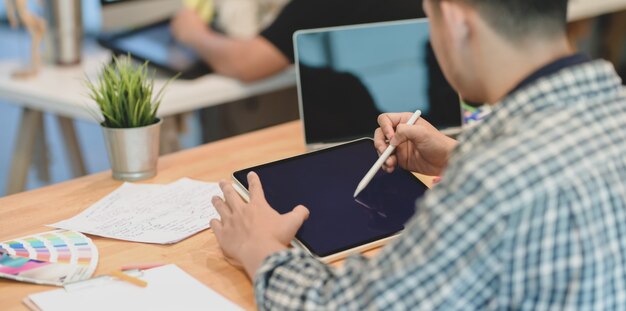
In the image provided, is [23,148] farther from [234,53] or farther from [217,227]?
[217,227]

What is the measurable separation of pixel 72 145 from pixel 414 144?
5.30 feet

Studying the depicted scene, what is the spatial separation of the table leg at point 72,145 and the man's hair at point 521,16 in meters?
1.99

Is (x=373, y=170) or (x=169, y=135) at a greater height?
(x=373, y=170)

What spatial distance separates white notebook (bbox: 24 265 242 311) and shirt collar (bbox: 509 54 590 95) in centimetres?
43

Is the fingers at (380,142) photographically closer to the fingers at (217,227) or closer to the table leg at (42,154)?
the fingers at (217,227)

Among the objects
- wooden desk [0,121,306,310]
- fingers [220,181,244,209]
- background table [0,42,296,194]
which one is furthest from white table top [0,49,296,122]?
fingers [220,181,244,209]

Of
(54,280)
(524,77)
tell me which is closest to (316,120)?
(54,280)

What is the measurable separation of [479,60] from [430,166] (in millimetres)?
469

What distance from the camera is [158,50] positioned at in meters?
2.29

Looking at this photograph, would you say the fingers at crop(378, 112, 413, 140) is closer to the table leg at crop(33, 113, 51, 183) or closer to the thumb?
the thumb

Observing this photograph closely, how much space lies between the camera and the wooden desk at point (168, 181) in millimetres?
1037

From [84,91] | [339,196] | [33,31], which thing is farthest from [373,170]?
[33,31]

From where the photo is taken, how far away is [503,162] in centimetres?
74

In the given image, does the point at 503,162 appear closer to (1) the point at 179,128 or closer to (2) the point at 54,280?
(2) the point at 54,280
